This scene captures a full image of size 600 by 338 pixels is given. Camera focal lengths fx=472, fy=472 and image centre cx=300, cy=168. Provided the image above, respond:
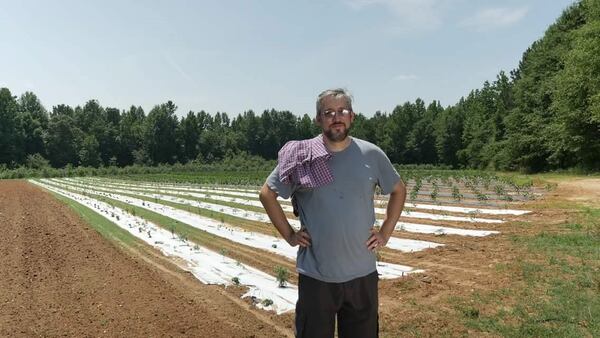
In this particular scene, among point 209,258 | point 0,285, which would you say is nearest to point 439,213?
Result: point 209,258

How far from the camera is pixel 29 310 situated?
5.46 metres

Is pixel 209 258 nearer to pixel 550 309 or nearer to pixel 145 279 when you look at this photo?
pixel 145 279

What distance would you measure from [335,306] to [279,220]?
607 millimetres

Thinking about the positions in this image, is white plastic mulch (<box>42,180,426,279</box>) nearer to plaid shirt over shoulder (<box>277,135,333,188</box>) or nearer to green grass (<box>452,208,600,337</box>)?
green grass (<box>452,208,600,337</box>)

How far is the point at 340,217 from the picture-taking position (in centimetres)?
269

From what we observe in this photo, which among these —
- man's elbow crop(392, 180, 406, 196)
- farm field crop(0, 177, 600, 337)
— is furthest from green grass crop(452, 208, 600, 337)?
man's elbow crop(392, 180, 406, 196)

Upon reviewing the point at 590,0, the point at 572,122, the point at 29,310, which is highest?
the point at 590,0

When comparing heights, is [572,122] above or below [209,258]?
above

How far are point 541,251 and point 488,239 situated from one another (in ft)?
5.54

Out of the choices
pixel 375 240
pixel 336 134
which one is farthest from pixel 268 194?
pixel 375 240

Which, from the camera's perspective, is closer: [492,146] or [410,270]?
[410,270]

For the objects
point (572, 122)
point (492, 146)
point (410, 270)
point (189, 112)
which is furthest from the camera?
point (189, 112)

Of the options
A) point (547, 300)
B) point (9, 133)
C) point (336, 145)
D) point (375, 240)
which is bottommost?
point (547, 300)

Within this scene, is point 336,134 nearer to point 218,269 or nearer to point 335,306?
point 335,306
